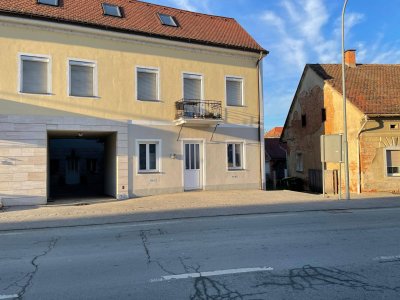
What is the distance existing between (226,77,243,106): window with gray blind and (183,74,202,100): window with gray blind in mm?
1552

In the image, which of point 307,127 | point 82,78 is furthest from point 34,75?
point 307,127

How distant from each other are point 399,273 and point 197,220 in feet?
19.4

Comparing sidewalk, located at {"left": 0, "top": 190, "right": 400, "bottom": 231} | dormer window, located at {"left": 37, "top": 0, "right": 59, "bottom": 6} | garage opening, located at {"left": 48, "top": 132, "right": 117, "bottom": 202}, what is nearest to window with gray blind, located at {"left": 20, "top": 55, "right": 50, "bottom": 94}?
dormer window, located at {"left": 37, "top": 0, "right": 59, "bottom": 6}

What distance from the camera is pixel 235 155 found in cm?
1914

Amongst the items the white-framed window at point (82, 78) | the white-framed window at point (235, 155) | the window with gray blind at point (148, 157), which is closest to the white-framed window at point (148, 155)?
the window with gray blind at point (148, 157)

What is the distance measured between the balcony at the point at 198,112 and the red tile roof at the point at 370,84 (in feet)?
23.7

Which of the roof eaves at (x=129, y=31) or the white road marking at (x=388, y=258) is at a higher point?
the roof eaves at (x=129, y=31)

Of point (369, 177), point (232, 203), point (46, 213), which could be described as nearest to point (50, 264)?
point (46, 213)

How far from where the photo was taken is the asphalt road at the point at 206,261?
4.83 metres

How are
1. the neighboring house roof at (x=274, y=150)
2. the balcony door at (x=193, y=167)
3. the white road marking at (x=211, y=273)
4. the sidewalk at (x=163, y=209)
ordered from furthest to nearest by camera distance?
the neighboring house roof at (x=274, y=150)
the balcony door at (x=193, y=167)
the sidewalk at (x=163, y=209)
the white road marking at (x=211, y=273)

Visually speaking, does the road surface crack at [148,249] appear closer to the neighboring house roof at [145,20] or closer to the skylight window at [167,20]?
the neighboring house roof at [145,20]

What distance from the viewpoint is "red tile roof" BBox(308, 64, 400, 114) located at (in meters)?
19.4

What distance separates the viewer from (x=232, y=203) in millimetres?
14078

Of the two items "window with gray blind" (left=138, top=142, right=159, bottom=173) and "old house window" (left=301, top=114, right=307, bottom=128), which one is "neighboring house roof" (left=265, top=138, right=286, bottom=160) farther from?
"window with gray blind" (left=138, top=142, right=159, bottom=173)
